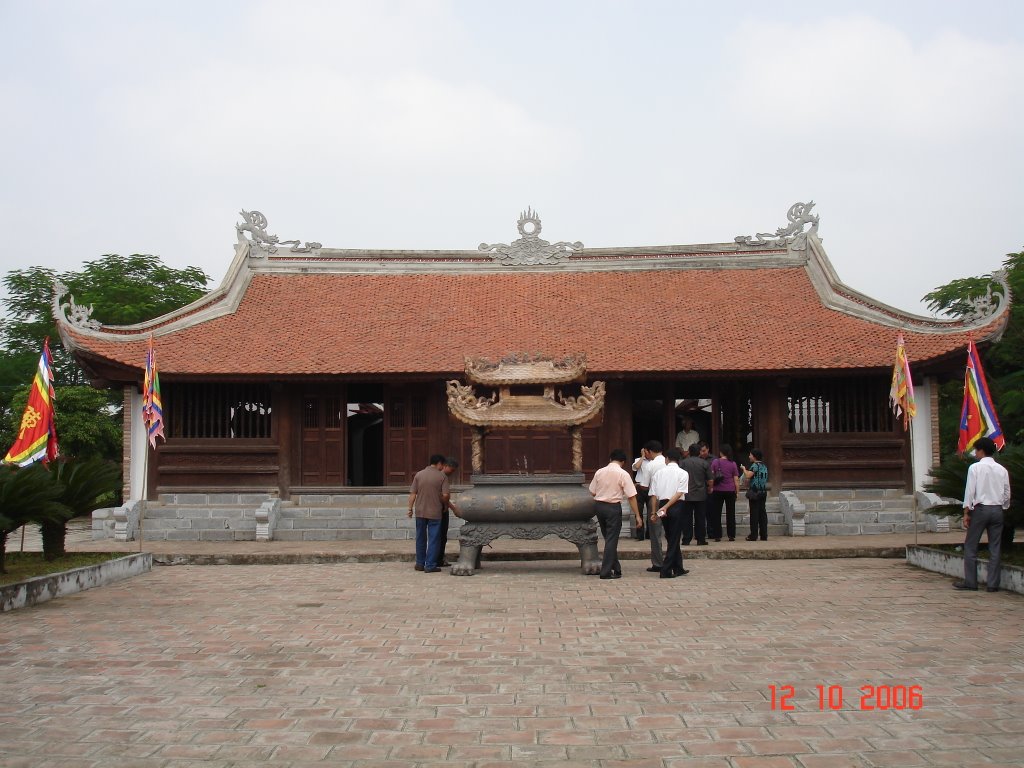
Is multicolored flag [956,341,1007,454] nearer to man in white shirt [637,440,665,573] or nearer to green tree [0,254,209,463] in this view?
man in white shirt [637,440,665,573]

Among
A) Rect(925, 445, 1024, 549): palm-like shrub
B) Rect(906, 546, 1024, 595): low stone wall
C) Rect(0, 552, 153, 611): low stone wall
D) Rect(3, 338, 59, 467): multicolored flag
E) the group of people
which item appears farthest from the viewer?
Rect(3, 338, 59, 467): multicolored flag

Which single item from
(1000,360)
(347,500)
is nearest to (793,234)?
(1000,360)

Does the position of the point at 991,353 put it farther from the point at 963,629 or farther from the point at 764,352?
the point at 963,629

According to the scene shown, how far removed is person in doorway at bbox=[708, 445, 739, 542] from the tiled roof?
9.92ft

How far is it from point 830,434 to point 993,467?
9.05m

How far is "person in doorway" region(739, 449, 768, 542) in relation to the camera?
1468 centimetres

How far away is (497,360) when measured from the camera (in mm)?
17750

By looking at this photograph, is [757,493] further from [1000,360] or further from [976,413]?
[1000,360]

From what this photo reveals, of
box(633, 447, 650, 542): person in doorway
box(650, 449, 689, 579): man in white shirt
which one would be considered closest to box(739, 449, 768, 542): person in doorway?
box(633, 447, 650, 542): person in doorway

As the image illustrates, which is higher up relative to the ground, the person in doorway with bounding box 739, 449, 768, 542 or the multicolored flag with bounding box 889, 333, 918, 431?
the multicolored flag with bounding box 889, 333, 918, 431

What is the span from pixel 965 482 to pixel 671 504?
3108 mm

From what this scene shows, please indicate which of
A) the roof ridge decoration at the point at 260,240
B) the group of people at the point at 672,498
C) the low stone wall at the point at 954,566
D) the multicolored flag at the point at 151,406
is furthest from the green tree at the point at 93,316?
the low stone wall at the point at 954,566

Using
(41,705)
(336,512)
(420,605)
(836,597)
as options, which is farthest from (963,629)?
(336,512)
